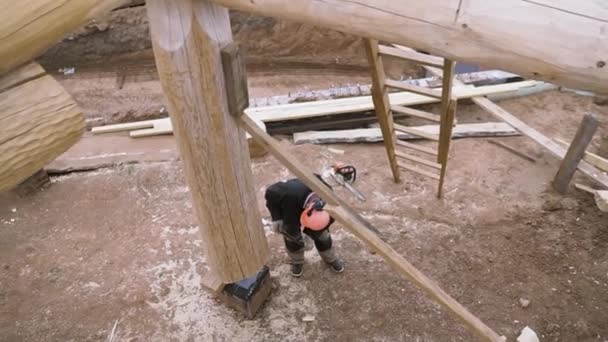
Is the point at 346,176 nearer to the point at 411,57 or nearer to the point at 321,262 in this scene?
the point at 321,262

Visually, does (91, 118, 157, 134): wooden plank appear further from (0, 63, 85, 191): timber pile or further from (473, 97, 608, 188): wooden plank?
(0, 63, 85, 191): timber pile

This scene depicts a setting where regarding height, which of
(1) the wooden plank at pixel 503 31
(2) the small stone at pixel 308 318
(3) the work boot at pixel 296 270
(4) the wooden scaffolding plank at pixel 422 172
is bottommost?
(2) the small stone at pixel 308 318

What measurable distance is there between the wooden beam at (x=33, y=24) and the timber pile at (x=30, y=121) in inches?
2.6

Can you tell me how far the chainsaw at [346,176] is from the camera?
17.8ft

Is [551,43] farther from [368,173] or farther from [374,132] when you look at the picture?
[374,132]

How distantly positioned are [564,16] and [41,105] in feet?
5.21

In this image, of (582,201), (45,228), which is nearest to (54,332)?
(45,228)

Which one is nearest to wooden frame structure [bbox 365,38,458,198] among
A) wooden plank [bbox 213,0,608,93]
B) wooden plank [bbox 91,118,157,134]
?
wooden plank [bbox 213,0,608,93]

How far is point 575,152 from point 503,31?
4.39 m

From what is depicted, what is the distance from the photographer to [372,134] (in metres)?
6.22

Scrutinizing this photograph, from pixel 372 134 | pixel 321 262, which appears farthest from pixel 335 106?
pixel 321 262

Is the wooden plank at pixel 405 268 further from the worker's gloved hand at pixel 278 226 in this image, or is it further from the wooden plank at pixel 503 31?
the worker's gloved hand at pixel 278 226

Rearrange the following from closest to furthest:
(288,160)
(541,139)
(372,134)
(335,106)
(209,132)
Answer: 1. (209,132)
2. (288,160)
3. (541,139)
4. (372,134)
5. (335,106)

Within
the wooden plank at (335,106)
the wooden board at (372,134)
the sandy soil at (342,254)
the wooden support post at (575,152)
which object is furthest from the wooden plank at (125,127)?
the wooden support post at (575,152)
